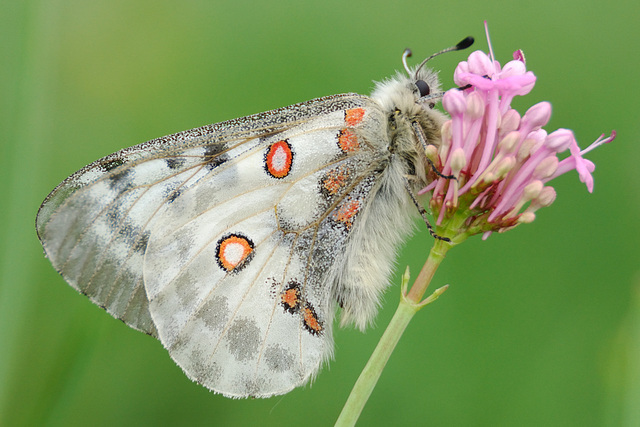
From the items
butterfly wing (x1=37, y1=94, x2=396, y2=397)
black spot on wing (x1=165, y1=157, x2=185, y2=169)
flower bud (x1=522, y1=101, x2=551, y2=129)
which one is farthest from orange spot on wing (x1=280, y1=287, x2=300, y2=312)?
flower bud (x1=522, y1=101, x2=551, y2=129)

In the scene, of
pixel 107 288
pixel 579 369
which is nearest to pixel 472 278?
pixel 579 369

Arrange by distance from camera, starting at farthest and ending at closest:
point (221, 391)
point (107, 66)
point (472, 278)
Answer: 1. point (107, 66)
2. point (472, 278)
3. point (221, 391)

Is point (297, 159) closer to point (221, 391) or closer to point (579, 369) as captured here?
point (221, 391)

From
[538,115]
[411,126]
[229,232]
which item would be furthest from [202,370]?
[538,115]

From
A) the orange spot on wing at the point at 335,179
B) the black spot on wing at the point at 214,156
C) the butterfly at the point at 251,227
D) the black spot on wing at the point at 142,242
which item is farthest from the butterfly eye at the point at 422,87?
the black spot on wing at the point at 142,242

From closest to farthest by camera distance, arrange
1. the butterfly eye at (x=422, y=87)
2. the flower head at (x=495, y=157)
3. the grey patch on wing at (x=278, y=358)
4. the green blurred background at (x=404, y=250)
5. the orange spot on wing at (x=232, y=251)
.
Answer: the flower head at (x=495, y=157), the grey patch on wing at (x=278, y=358), the orange spot on wing at (x=232, y=251), the butterfly eye at (x=422, y=87), the green blurred background at (x=404, y=250)

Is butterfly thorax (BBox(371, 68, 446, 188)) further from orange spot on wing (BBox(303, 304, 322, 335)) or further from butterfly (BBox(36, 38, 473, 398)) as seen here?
orange spot on wing (BBox(303, 304, 322, 335))

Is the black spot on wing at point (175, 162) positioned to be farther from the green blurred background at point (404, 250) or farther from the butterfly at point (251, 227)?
the green blurred background at point (404, 250)
